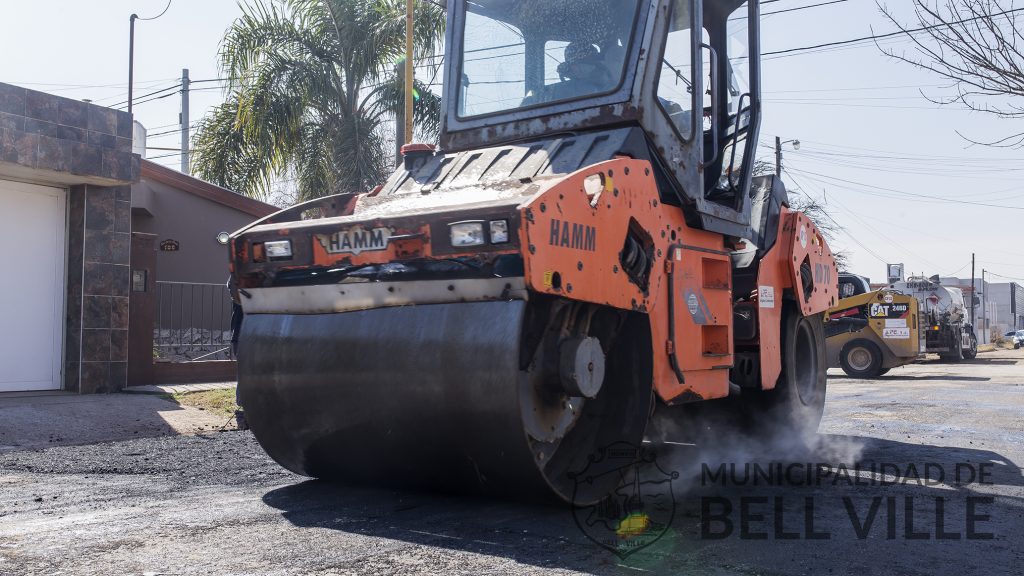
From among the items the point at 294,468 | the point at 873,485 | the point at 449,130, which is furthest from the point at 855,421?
the point at 294,468

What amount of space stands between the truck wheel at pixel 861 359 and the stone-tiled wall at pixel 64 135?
14.9m

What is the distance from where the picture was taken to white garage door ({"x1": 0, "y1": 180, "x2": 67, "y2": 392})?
10.4 m

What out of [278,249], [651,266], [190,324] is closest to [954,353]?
[190,324]

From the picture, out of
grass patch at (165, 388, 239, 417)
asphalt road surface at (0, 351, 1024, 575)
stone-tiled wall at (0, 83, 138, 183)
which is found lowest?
asphalt road surface at (0, 351, 1024, 575)

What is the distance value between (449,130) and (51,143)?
6.08 metres

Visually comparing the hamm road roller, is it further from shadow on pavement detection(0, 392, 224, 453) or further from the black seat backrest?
shadow on pavement detection(0, 392, 224, 453)

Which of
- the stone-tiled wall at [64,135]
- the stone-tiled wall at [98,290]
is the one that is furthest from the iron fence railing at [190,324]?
the stone-tiled wall at [64,135]

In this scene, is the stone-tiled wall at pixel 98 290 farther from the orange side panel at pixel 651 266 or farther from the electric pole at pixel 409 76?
the orange side panel at pixel 651 266

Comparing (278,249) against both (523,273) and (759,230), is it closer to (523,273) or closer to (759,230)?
(523,273)

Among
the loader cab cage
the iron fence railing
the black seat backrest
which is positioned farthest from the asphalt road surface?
the iron fence railing

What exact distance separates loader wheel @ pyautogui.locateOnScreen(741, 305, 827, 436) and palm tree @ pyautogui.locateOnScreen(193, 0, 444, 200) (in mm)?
11193

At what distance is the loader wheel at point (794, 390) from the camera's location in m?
7.22

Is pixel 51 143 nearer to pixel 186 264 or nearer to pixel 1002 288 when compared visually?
pixel 186 264

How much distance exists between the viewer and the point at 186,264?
1695 centimetres
